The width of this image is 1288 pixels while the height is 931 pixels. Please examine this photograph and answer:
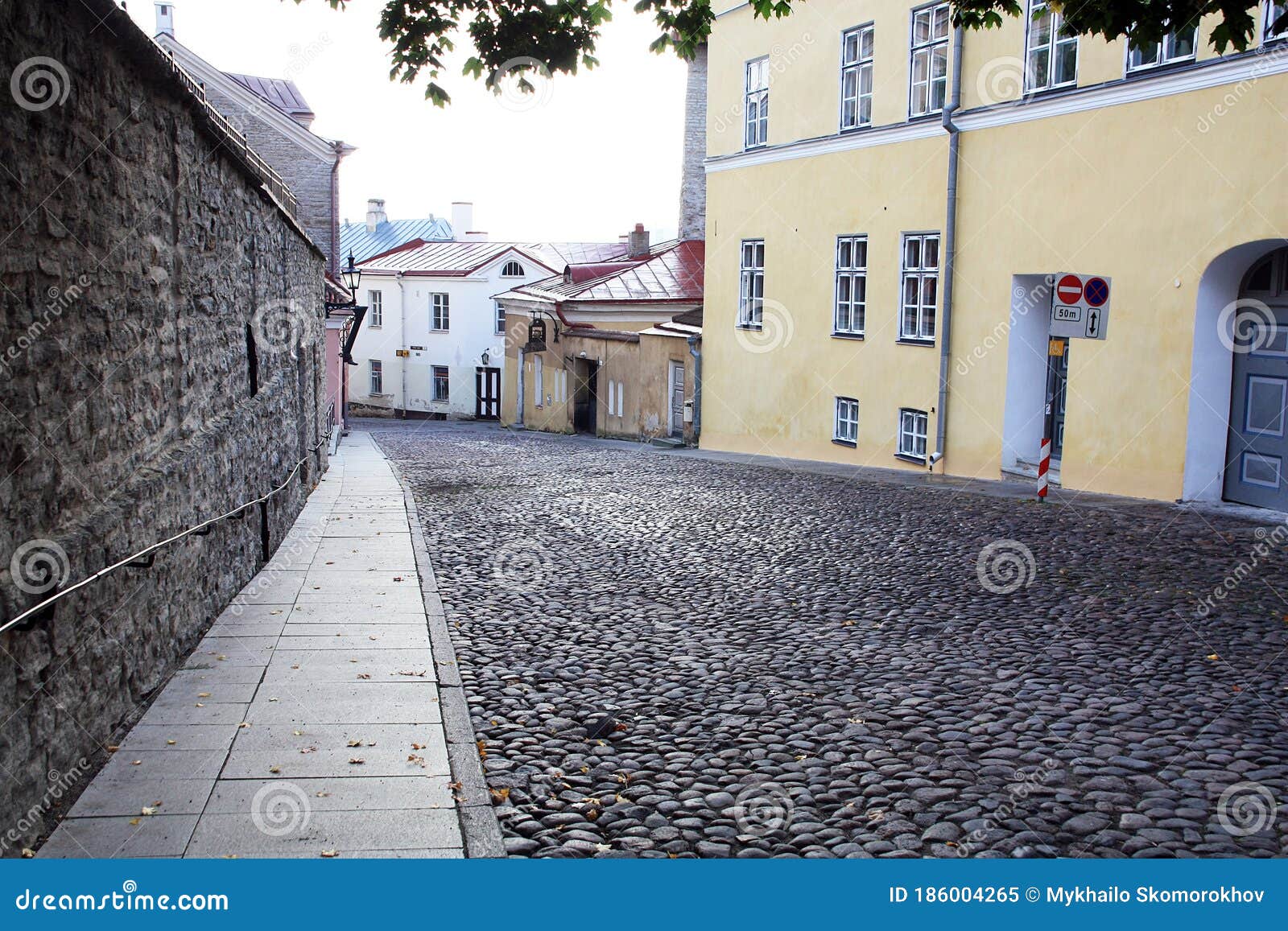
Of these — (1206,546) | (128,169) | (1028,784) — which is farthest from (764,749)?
(1206,546)

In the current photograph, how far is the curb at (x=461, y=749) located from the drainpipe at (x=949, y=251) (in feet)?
38.1

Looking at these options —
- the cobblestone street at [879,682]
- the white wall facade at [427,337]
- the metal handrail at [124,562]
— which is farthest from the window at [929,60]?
the white wall facade at [427,337]

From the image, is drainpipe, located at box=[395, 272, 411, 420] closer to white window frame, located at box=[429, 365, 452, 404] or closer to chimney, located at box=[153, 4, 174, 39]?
white window frame, located at box=[429, 365, 452, 404]

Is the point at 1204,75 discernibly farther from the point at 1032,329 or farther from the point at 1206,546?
the point at 1206,546

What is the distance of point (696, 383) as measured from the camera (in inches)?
1065

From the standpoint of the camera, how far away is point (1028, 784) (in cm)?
538

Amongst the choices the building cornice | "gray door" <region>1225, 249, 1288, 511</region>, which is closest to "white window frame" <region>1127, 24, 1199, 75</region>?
the building cornice

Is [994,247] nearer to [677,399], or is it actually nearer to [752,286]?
[752,286]

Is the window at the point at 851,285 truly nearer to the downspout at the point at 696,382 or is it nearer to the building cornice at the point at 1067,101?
the building cornice at the point at 1067,101

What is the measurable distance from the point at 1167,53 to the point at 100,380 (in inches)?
530

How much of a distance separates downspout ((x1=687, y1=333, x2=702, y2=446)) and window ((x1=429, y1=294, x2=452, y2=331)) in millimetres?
26168

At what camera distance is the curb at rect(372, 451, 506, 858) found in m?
4.77

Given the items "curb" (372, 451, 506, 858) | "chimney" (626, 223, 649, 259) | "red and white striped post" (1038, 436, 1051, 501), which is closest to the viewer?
→ "curb" (372, 451, 506, 858)

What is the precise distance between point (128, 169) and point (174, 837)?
131 inches
